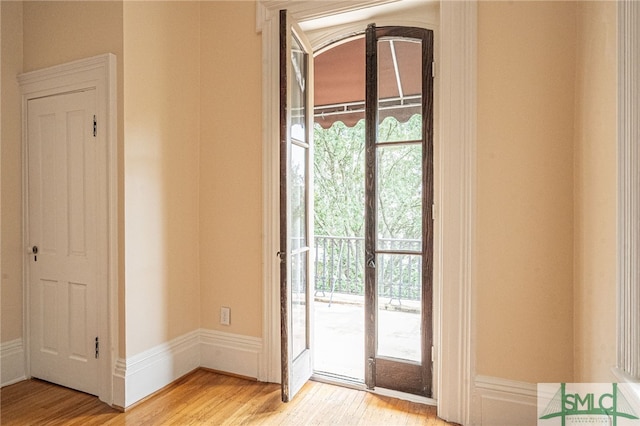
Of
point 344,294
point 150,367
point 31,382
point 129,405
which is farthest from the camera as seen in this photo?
point 344,294

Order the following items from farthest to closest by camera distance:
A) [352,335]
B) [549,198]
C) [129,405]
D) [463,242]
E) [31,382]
A: [352,335] → [31,382] → [129,405] → [463,242] → [549,198]

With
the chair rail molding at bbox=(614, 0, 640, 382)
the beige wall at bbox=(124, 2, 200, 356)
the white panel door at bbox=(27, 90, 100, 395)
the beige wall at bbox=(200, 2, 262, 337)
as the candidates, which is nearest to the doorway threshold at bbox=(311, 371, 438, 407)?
the beige wall at bbox=(200, 2, 262, 337)

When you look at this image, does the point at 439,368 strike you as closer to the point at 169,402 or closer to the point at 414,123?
the point at 414,123

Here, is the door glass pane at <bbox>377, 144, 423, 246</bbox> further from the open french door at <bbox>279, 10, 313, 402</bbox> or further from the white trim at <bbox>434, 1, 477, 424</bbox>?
the open french door at <bbox>279, 10, 313, 402</bbox>

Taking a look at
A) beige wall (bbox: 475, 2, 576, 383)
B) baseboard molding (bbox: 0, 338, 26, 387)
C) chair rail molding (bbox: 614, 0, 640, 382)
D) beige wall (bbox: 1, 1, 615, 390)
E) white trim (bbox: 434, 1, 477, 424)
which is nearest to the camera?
chair rail molding (bbox: 614, 0, 640, 382)

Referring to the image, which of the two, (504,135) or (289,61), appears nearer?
(504,135)

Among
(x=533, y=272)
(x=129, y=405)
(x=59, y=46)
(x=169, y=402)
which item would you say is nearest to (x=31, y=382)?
(x=129, y=405)

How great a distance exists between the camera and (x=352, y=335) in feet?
13.0

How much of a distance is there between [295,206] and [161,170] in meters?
0.99

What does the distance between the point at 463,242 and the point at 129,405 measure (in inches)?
90.0

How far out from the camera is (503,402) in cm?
215

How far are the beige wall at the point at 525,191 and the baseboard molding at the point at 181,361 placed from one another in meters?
1.64

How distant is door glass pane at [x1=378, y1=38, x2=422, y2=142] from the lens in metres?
2.59

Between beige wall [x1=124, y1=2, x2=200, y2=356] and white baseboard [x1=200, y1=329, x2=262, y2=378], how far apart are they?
0.60 feet
